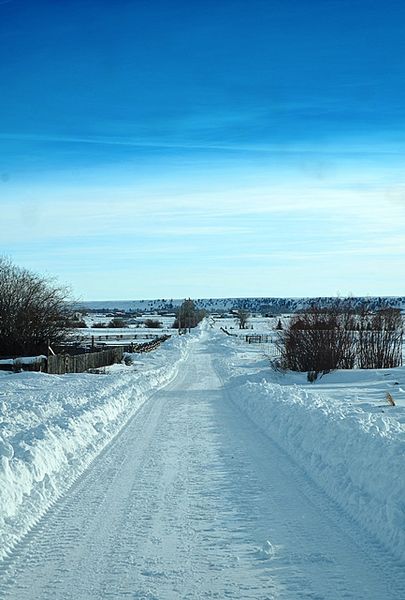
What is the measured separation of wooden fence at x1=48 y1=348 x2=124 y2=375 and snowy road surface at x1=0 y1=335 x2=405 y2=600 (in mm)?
23110

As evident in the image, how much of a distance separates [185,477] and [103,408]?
24.1 feet

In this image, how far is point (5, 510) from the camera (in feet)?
24.1

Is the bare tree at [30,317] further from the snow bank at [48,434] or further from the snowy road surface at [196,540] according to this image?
the snowy road surface at [196,540]

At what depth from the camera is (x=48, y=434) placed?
38.4 feet

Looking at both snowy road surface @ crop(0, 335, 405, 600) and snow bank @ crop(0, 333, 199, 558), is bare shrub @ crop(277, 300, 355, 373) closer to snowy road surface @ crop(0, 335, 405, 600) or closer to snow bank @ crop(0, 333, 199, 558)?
snow bank @ crop(0, 333, 199, 558)

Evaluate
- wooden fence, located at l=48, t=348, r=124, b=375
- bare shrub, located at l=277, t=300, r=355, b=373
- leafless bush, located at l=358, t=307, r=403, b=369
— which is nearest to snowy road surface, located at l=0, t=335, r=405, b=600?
bare shrub, located at l=277, t=300, r=355, b=373

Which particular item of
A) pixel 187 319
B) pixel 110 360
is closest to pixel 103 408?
pixel 110 360

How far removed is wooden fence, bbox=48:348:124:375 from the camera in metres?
33.6

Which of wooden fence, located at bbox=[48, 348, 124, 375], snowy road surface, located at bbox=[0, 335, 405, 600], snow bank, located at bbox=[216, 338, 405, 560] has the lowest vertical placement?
wooden fence, located at bbox=[48, 348, 124, 375]

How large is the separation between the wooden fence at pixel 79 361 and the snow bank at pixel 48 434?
20.7ft

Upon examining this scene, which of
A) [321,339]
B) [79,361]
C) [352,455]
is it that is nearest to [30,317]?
[79,361]

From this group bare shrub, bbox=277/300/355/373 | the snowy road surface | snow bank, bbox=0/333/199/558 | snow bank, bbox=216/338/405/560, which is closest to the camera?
the snowy road surface

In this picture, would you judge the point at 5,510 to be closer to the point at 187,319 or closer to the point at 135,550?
the point at 135,550

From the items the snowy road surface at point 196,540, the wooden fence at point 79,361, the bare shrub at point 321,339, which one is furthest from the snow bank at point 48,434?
the bare shrub at point 321,339
